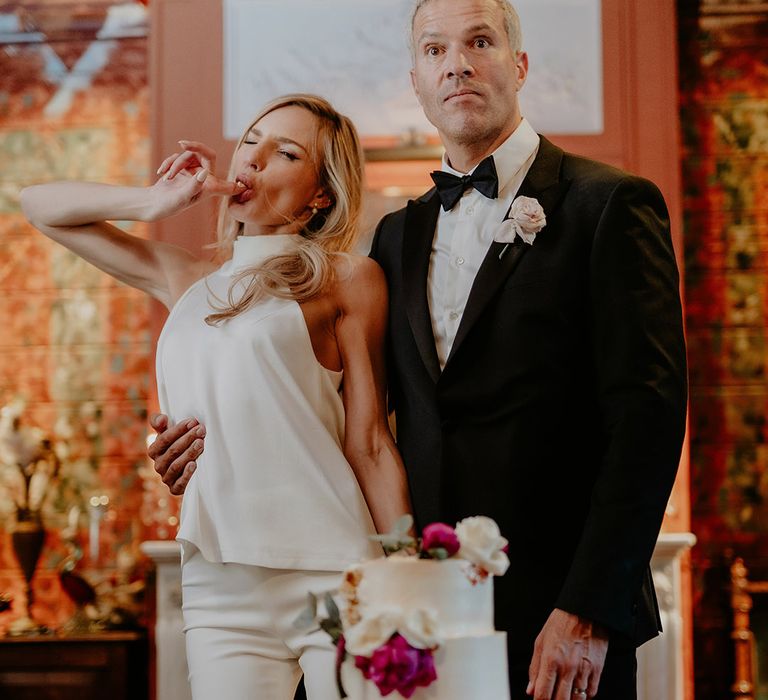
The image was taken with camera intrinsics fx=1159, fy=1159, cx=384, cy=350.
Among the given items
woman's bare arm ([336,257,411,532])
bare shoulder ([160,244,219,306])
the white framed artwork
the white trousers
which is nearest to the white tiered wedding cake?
the white trousers

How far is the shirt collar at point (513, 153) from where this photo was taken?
2.31m

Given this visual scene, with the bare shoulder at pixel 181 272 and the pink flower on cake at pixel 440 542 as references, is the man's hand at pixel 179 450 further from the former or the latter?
the pink flower on cake at pixel 440 542

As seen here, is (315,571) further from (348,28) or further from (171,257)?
(348,28)

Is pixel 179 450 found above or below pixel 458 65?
below

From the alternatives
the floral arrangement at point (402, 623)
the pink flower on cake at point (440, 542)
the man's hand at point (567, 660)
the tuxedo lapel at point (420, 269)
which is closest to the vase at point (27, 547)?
the tuxedo lapel at point (420, 269)

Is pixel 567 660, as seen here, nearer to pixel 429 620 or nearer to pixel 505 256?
pixel 429 620

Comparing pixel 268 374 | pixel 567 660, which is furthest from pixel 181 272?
pixel 567 660

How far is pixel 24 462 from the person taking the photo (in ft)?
18.1

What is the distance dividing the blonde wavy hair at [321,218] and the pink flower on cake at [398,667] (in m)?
1.04

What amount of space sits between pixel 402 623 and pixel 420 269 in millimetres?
961

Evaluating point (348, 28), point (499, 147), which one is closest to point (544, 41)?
point (348, 28)

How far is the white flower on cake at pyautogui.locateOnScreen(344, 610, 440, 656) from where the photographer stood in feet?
4.72

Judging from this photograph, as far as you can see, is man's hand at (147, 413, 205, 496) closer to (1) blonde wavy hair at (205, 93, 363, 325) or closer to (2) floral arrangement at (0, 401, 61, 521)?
(1) blonde wavy hair at (205, 93, 363, 325)

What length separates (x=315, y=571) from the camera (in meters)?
2.16
